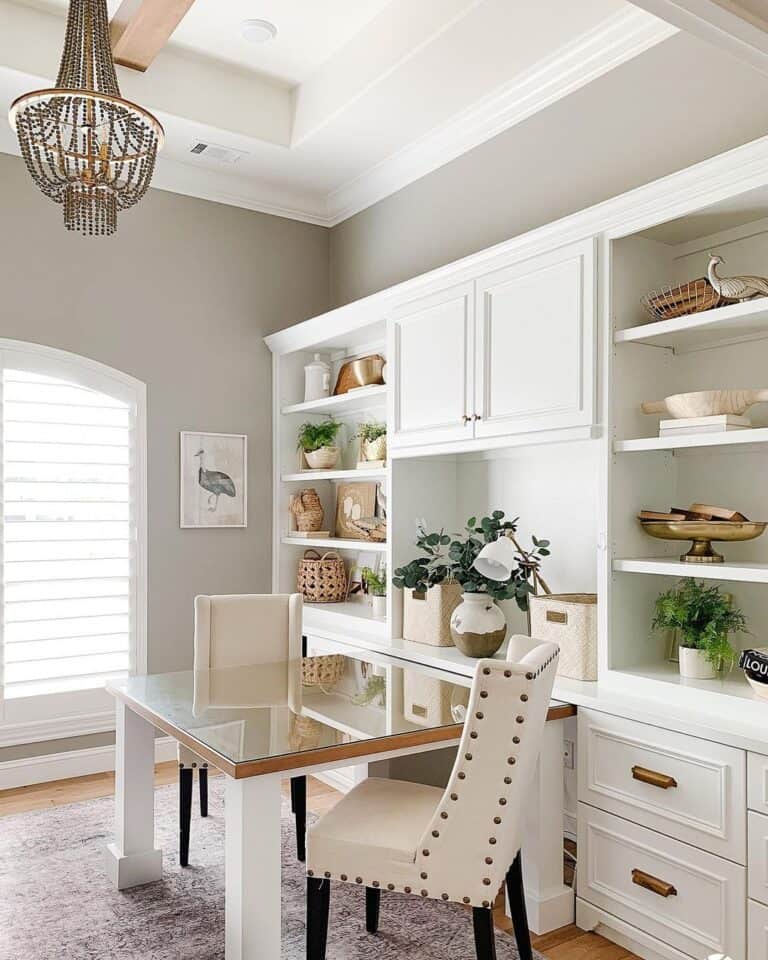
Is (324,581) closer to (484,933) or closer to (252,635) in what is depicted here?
(252,635)

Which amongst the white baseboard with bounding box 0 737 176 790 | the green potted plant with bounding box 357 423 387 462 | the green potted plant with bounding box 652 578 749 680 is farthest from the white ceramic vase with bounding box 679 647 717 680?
the white baseboard with bounding box 0 737 176 790

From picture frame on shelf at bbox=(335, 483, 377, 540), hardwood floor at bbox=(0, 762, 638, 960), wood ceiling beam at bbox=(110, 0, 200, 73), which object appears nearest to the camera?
wood ceiling beam at bbox=(110, 0, 200, 73)

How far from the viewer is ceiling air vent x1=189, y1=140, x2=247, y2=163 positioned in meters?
4.04

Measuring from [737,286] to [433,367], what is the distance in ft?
4.23

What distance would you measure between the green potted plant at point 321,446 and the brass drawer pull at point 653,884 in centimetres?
257

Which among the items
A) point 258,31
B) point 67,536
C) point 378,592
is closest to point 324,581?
point 378,592

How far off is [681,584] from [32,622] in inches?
112

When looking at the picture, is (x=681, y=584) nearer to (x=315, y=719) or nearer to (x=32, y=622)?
(x=315, y=719)

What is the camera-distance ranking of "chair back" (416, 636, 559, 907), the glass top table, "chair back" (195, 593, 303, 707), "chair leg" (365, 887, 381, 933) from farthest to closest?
"chair back" (195, 593, 303, 707), "chair leg" (365, 887, 381, 933), the glass top table, "chair back" (416, 636, 559, 907)

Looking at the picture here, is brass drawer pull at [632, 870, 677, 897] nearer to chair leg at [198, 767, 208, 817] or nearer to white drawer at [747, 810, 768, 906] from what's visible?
white drawer at [747, 810, 768, 906]

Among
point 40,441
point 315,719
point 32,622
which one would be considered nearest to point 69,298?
point 40,441

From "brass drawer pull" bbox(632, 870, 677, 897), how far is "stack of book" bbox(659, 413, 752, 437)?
1.24 m

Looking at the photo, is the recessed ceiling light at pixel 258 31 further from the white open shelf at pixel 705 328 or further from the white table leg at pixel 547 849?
the white table leg at pixel 547 849

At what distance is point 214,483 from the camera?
441 centimetres
